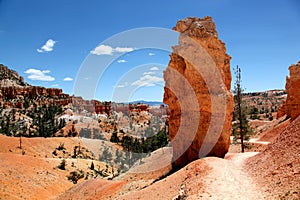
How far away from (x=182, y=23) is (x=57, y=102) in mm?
119152

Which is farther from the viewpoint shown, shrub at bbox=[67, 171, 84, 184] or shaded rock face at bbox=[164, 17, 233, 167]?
shrub at bbox=[67, 171, 84, 184]

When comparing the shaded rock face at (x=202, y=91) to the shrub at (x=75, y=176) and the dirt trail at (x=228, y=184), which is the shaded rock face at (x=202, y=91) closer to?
the dirt trail at (x=228, y=184)

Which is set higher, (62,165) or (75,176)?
(62,165)

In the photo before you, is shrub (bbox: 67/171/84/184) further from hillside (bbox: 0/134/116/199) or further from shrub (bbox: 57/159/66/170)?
shrub (bbox: 57/159/66/170)

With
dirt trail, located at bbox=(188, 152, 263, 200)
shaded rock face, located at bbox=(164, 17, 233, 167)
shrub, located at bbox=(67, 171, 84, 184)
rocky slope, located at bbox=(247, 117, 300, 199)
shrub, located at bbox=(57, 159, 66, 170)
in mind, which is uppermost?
shaded rock face, located at bbox=(164, 17, 233, 167)

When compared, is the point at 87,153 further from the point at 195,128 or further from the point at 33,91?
the point at 33,91

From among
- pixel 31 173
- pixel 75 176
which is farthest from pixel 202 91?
pixel 75 176

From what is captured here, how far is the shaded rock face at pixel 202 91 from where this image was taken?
16547 mm

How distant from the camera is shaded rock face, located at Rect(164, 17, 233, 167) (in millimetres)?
16547

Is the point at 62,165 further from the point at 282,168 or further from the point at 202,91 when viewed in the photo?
the point at 282,168

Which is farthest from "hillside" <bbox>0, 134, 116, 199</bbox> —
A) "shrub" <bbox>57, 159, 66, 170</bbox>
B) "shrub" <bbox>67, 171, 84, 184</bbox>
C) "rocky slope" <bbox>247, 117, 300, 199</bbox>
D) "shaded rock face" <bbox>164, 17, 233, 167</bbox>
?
"rocky slope" <bbox>247, 117, 300, 199</bbox>

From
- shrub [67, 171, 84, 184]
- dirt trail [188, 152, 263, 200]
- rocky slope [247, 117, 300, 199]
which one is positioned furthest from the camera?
shrub [67, 171, 84, 184]

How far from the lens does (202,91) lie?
16.8 meters

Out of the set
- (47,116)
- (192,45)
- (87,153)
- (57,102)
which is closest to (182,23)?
(192,45)
